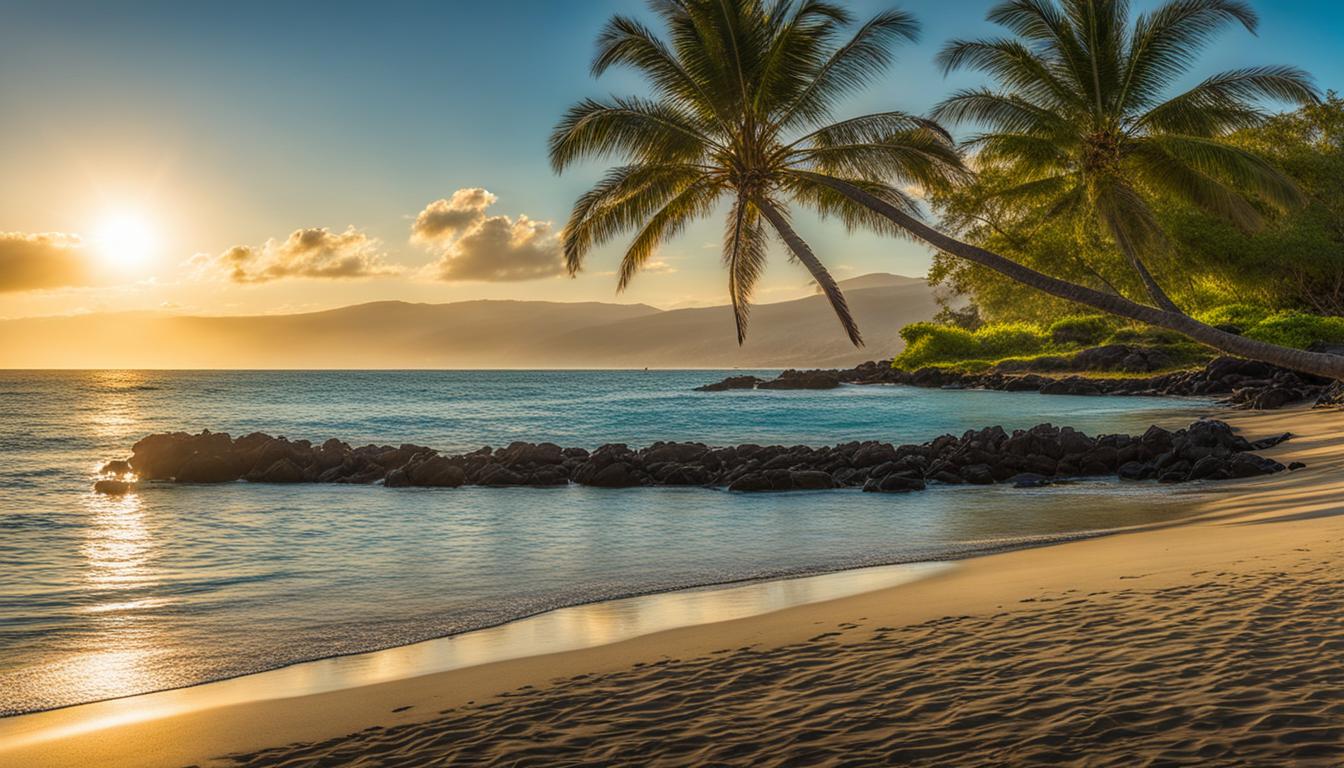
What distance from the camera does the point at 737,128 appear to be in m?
16.8

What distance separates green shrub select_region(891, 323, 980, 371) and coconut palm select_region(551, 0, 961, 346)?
5174 centimetres

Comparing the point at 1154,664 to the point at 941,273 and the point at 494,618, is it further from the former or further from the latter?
the point at 941,273

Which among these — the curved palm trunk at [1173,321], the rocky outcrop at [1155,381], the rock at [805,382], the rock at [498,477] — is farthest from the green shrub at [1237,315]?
the curved palm trunk at [1173,321]

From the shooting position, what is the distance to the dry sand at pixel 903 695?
14.3ft

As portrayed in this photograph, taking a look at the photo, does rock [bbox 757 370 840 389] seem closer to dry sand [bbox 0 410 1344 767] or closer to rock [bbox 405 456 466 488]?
rock [bbox 405 456 466 488]

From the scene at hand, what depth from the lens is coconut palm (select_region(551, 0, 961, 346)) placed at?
16781 mm

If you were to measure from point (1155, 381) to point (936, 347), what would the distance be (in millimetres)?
25017

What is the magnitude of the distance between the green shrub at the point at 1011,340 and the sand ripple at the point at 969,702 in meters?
59.1

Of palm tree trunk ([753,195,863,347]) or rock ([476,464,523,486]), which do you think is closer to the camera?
palm tree trunk ([753,195,863,347])

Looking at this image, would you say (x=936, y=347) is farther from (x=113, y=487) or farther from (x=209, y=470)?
(x=113, y=487)

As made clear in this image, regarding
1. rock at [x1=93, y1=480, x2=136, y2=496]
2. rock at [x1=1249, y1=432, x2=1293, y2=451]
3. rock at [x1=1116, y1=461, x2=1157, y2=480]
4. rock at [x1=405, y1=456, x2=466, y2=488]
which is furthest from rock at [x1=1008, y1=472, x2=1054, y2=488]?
rock at [x1=93, y1=480, x2=136, y2=496]

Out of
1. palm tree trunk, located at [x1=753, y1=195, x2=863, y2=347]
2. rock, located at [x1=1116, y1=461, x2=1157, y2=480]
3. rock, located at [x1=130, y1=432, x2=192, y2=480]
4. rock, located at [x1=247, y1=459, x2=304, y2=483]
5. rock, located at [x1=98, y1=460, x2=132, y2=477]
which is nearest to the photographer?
palm tree trunk, located at [x1=753, y1=195, x2=863, y2=347]

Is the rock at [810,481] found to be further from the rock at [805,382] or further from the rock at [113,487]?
the rock at [805,382]

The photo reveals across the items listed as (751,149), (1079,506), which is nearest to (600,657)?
(1079,506)
